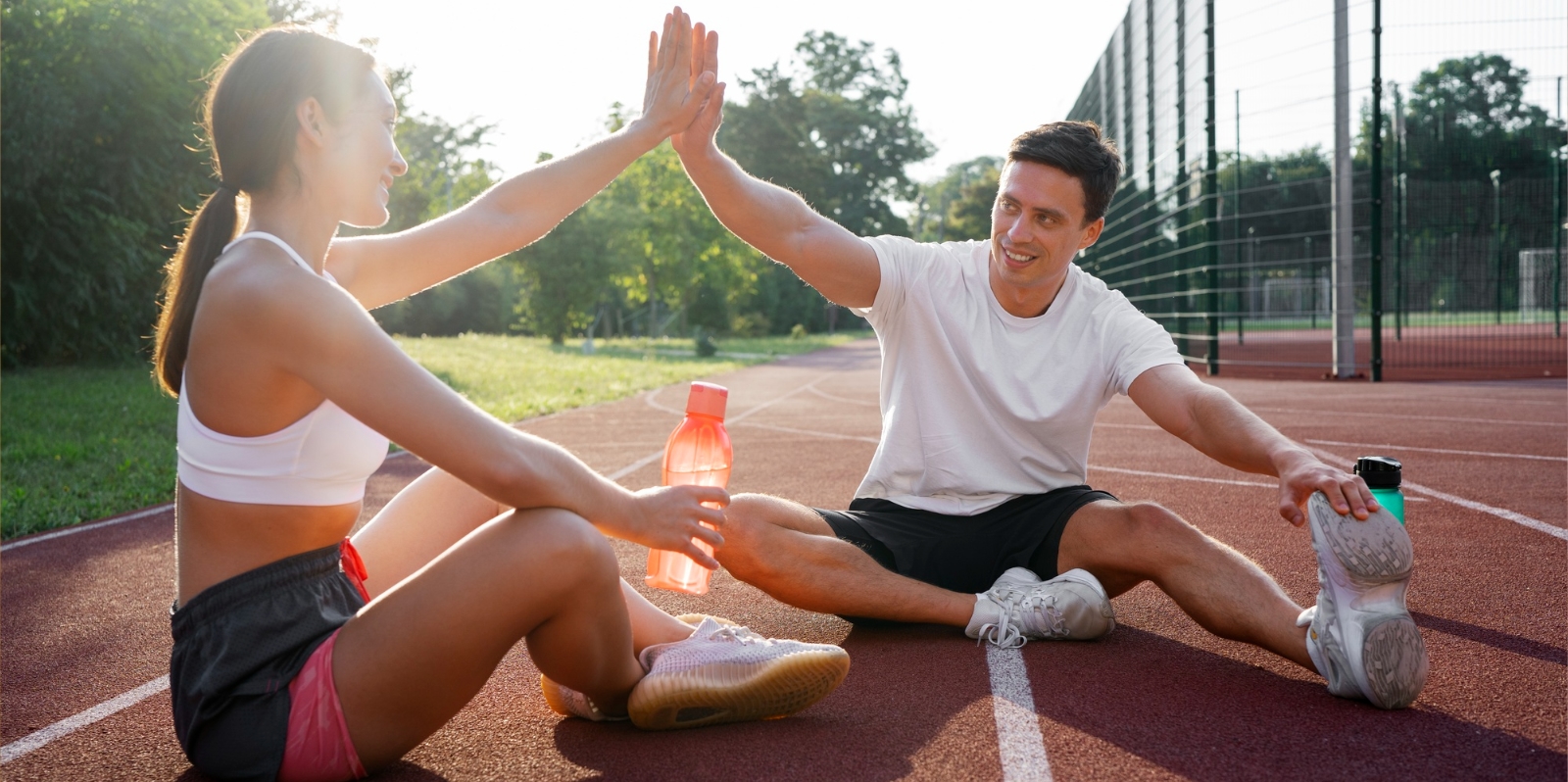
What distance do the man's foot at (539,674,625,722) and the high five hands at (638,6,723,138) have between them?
1.63 m

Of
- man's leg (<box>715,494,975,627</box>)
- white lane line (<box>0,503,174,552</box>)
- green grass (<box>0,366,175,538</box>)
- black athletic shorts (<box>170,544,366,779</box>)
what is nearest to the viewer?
black athletic shorts (<box>170,544,366,779</box>)

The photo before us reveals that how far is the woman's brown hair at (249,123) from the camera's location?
7.84 ft

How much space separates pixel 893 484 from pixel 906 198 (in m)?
73.0

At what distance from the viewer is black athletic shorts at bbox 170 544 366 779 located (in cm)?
243

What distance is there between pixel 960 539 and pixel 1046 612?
1.25ft

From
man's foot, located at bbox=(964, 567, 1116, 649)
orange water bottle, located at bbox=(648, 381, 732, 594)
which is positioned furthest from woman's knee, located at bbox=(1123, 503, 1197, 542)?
orange water bottle, located at bbox=(648, 381, 732, 594)

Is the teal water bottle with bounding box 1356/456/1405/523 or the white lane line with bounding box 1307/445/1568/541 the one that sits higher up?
the teal water bottle with bounding box 1356/456/1405/523

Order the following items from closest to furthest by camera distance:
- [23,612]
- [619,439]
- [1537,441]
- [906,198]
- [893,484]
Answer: [893,484] → [23,612] → [1537,441] → [619,439] → [906,198]

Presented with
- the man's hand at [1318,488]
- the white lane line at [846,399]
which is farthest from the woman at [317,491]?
the white lane line at [846,399]

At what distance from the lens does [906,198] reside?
7550cm

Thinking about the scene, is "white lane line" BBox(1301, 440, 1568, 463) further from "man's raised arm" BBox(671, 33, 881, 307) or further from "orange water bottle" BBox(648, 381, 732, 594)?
"orange water bottle" BBox(648, 381, 732, 594)

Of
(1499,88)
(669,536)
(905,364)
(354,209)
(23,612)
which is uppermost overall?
(1499,88)

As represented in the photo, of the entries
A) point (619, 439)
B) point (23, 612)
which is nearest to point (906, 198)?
point (619, 439)

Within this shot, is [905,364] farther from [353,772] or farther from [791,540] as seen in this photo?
[353,772]
